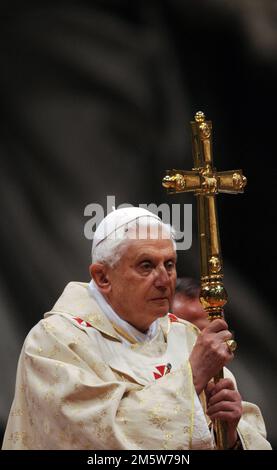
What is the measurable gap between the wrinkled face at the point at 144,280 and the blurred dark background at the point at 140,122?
2114 millimetres

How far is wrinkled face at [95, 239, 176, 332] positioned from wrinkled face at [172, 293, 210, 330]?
1.23 meters

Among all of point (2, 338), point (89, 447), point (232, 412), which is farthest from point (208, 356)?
point (2, 338)

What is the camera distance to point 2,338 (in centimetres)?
618

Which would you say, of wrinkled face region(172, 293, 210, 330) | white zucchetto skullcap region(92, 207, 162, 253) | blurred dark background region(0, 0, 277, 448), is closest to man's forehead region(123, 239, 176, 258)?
white zucchetto skullcap region(92, 207, 162, 253)

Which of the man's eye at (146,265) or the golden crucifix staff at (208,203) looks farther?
the man's eye at (146,265)

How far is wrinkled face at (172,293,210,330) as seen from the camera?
18.1 ft

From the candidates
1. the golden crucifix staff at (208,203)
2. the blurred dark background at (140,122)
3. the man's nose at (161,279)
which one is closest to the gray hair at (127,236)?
the man's nose at (161,279)

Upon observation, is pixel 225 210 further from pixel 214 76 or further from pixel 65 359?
pixel 65 359

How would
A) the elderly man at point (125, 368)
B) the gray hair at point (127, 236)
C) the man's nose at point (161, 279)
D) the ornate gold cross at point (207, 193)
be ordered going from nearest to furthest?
the elderly man at point (125, 368), the ornate gold cross at point (207, 193), the man's nose at point (161, 279), the gray hair at point (127, 236)

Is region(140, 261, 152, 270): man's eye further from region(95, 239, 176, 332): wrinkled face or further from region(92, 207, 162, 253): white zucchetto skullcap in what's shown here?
region(92, 207, 162, 253): white zucchetto skullcap

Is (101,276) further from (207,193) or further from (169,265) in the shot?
(207,193)

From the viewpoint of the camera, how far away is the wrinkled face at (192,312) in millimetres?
5520

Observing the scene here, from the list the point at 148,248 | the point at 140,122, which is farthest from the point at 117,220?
the point at 140,122

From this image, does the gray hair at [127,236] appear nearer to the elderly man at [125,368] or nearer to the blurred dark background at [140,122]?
the elderly man at [125,368]
